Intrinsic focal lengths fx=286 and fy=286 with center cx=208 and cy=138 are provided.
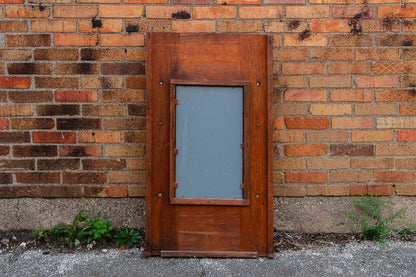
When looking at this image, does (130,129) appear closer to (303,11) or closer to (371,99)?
(303,11)

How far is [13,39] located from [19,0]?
0.28m

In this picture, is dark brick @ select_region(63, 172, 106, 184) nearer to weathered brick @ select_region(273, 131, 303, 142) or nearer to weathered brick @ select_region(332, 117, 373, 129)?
weathered brick @ select_region(273, 131, 303, 142)

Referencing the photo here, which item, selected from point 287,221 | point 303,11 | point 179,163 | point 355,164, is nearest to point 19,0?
point 179,163

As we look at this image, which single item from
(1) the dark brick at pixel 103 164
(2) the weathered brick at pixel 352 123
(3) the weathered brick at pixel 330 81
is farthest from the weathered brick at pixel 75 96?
(2) the weathered brick at pixel 352 123

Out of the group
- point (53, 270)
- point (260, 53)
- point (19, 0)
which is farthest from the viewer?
point (19, 0)

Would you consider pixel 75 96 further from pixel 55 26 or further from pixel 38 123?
pixel 55 26

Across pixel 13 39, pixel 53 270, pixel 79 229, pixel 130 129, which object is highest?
pixel 13 39

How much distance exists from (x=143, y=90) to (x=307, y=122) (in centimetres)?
124

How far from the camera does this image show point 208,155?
6.30ft

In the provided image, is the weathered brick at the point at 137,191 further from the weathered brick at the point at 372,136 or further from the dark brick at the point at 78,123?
the weathered brick at the point at 372,136

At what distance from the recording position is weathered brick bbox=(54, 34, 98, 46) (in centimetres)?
208

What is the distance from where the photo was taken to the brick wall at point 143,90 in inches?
81.8

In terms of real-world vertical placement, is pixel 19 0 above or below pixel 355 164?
above

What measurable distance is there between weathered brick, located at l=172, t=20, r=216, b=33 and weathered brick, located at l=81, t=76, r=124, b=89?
56cm
